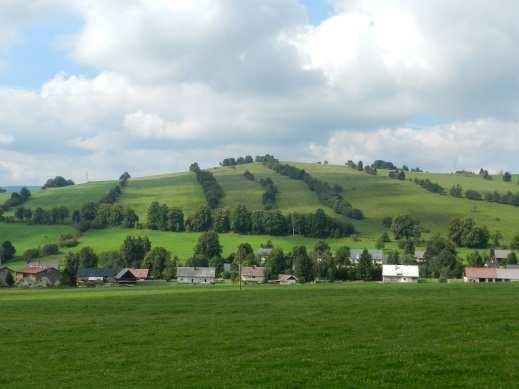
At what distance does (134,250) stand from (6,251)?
35.6m

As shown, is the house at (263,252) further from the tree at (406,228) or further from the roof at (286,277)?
the tree at (406,228)

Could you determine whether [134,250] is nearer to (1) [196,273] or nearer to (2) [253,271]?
(1) [196,273]

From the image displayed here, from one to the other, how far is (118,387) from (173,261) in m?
141

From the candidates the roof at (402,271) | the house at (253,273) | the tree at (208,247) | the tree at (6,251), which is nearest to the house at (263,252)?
the house at (253,273)

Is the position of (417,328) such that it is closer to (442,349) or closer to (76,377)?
(442,349)

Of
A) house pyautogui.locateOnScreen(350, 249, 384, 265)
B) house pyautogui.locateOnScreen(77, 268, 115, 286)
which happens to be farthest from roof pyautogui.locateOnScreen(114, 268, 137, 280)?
house pyautogui.locateOnScreen(350, 249, 384, 265)

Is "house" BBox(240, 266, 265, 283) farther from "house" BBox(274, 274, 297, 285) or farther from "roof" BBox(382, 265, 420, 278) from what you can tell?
"roof" BBox(382, 265, 420, 278)

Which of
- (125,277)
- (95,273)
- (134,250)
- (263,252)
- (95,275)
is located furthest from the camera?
(263,252)

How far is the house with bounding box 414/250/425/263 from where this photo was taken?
555 feet

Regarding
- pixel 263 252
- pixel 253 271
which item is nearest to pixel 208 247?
pixel 263 252

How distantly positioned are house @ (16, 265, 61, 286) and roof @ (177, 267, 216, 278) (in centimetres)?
3221

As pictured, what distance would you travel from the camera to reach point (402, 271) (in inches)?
5812

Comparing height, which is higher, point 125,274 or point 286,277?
point 125,274

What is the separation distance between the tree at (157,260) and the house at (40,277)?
30.8m
